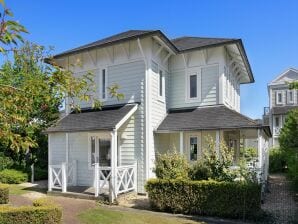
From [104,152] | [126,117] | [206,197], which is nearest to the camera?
[206,197]

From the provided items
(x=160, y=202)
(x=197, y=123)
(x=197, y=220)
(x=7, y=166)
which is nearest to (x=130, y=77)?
(x=197, y=123)

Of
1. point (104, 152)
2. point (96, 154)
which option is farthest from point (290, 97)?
point (96, 154)

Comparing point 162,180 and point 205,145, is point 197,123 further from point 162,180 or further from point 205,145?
point 162,180

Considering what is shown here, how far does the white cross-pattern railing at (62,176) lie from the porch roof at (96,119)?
1792 mm

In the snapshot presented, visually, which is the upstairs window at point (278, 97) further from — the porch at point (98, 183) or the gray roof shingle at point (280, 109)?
the porch at point (98, 183)

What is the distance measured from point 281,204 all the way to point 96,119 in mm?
8892

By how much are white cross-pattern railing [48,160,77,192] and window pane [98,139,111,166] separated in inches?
63.7

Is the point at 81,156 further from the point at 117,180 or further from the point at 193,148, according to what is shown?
the point at 193,148

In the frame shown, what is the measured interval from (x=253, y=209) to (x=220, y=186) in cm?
127

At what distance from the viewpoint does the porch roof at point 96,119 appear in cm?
1415

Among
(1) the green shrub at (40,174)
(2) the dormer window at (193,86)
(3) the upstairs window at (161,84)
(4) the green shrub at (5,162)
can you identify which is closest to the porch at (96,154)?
(3) the upstairs window at (161,84)

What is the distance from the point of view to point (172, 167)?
12.6m

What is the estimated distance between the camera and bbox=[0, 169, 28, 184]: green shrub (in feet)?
62.5

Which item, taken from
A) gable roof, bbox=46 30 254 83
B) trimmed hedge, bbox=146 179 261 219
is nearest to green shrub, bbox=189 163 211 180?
trimmed hedge, bbox=146 179 261 219
